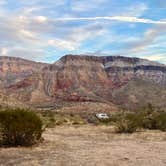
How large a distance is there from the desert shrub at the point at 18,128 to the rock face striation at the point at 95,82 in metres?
97.3

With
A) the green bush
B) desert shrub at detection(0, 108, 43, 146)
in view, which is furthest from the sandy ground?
the green bush

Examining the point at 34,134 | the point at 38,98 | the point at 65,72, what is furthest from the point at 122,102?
the point at 34,134

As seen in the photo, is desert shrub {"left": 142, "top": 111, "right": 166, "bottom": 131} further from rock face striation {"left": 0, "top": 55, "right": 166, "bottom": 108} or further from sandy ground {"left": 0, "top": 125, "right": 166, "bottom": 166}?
rock face striation {"left": 0, "top": 55, "right": 166, "bottom": 108}

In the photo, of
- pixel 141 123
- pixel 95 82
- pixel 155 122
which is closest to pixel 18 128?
pixel 141 123

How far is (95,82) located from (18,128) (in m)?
143

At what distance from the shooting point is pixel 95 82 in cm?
16075

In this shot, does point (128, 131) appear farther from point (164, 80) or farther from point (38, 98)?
point (164, 80)

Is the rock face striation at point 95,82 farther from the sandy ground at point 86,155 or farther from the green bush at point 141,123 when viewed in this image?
the sandy ground at point 86,155

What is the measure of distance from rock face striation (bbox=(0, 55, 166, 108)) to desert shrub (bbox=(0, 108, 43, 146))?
97.3 metres

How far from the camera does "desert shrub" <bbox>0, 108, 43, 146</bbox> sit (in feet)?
59.9

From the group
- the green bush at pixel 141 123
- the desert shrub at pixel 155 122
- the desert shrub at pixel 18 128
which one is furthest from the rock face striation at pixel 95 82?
the desert shrub at pixel 18 128

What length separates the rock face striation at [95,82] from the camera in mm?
132750

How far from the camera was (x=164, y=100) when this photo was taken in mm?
122125

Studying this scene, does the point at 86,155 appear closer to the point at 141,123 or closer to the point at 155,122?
the point at 141,123
